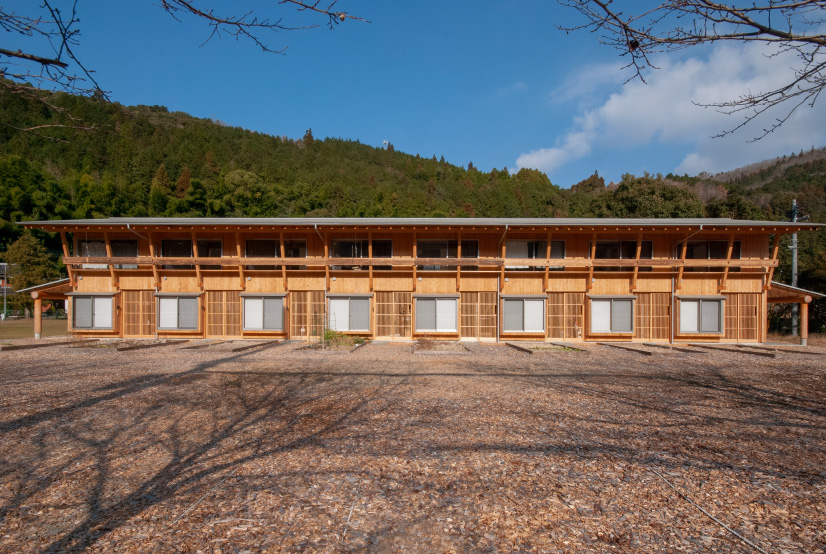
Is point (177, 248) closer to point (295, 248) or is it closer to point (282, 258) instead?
point (282, 258)

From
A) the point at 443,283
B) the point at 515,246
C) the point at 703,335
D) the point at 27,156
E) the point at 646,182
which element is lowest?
the point at 703,335

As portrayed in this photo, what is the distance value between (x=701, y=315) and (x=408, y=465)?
20.1m

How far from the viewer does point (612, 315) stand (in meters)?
19.3

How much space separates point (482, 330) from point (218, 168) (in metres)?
78.0

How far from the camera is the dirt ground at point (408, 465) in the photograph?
3.43 meters

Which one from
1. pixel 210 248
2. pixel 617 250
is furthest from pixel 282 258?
pixel 617 250

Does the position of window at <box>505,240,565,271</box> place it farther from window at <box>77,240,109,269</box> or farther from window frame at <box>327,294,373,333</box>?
window at <box>77,240,109,269</box>

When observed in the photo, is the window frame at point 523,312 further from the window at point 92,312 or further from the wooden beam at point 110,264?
the window at point 92,312

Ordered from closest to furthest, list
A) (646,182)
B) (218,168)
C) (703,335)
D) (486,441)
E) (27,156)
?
(486,441), (703,335), (646,182), (27,156), (218,168)

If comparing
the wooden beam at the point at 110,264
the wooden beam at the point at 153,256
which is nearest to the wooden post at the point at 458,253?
the wooden beam at the point at 153,256

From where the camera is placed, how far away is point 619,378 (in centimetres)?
1033

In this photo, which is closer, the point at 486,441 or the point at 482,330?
the point at 486,441

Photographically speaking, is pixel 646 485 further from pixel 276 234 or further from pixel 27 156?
pixel 27 156

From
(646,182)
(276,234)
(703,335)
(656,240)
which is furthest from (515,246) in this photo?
(646,182)
